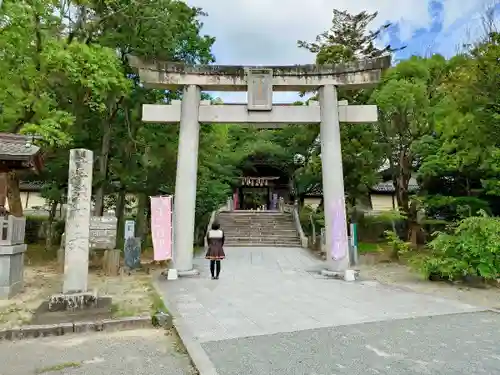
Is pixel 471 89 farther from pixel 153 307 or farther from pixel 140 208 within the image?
pixel 140 208

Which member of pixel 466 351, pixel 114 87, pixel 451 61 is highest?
pixel 451 61

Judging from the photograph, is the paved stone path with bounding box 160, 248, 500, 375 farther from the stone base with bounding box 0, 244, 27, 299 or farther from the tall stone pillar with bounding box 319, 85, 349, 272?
the stone base with bounding box 0, 244, 27, 299

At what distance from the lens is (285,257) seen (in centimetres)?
1666

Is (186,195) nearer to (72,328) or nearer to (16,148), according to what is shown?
(16,148)

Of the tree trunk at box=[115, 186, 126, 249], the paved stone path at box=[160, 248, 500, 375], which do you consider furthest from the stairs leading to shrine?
the paved stone path at box=[160, 248, 500, 375]

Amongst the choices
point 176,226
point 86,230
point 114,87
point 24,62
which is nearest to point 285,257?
point 176,226

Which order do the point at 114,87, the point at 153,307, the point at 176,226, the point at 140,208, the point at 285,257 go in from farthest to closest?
the point at 140,208 < the point at 285,257 < the point at 114,87 < the point at 176,226 < the point at 153,307

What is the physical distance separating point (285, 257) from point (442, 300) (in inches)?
350

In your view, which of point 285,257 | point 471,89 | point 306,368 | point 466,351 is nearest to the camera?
point 306,368

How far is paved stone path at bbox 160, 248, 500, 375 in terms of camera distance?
Answer: 14.7 ft

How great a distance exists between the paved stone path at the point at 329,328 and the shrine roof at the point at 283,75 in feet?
19.1

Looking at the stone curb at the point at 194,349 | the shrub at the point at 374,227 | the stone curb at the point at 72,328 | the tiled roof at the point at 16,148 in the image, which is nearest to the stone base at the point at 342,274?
the stone curb at the point at 194,349

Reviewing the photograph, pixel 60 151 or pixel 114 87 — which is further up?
pixel 114 87

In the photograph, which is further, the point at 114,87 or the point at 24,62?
the point at 114,87
